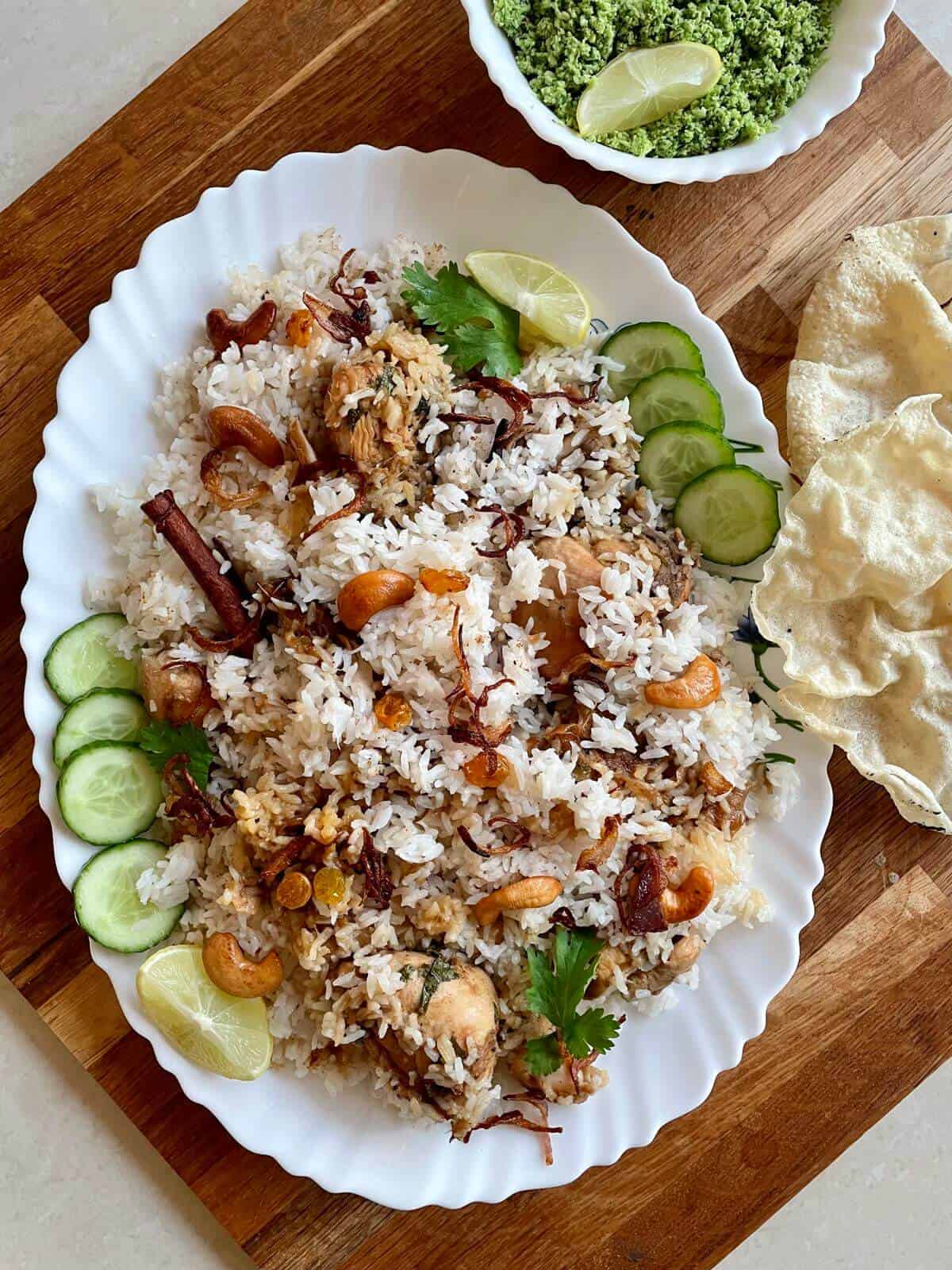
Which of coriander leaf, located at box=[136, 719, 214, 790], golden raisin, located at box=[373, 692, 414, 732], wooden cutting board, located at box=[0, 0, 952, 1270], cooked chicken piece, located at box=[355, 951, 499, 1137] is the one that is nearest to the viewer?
cooked chicken piece, located at box=[355, 951, 499, 1137]

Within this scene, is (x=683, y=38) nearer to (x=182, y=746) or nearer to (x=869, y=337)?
(x=869, y=337)

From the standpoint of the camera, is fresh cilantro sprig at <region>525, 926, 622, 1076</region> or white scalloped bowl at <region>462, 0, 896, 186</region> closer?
fresh cilantro sprig at <region>525, 926, 622, 1076</region>

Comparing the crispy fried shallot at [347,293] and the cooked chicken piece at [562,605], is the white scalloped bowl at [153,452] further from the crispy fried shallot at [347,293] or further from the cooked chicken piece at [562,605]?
the cooked chicken piece at [562,605]

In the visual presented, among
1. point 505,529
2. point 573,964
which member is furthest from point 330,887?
point 505,529

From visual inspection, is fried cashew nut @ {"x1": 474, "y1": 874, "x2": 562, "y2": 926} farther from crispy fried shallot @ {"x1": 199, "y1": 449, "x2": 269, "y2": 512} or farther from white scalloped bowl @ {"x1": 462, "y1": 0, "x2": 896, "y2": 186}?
white scalloped bowl @ {"x1": 462, "y1": 0, "x2": 896, "y2": 186}

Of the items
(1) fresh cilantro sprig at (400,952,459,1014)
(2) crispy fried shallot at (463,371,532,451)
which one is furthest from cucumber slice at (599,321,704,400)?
(1) fresh cilantro sprig at (400,952,459,1014)

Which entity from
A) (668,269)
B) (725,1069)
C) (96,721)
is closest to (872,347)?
(668,269)

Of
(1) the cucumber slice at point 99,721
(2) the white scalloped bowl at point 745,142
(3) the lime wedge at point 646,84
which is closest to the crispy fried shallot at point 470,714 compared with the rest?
(1) the cucumber slice at point 99,721
